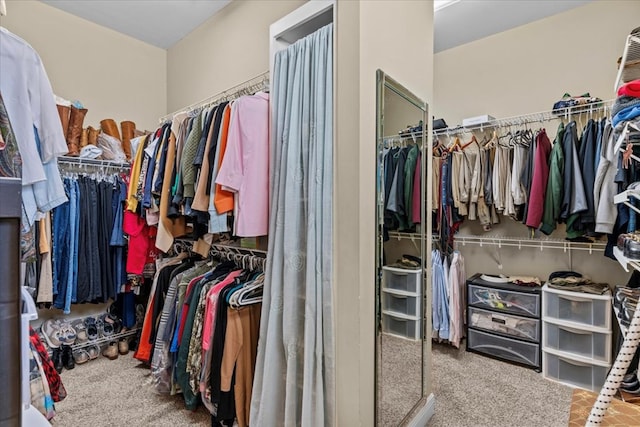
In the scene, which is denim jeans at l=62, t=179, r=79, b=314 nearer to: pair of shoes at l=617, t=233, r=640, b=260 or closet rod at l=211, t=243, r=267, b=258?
closet rod at l=211, t=243, r=267, b=258

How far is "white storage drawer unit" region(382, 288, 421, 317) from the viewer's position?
62.2 inches

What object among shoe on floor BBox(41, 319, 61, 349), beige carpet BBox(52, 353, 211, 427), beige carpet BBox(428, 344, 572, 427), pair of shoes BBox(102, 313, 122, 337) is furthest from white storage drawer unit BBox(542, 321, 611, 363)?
shoe on floor BBox(41, 319, 61, 349)

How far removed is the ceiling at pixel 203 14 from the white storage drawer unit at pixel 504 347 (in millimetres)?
2757

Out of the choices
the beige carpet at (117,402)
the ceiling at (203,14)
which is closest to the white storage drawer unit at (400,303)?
the beige carpet at (117,402)

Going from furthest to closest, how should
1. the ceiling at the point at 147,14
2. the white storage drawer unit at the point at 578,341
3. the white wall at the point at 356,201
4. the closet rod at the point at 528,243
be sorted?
the ceiling at the point at 147,14, the closet rod at the point at 528,243, the white storage drawer unit at the point at 578,341, the white wall at the point at 356,201

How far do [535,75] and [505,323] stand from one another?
2.19 m

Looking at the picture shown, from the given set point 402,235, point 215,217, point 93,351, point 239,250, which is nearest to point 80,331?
point 93,351

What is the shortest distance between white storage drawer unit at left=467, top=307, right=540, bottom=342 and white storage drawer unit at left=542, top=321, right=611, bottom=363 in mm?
87

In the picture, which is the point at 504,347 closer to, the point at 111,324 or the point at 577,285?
A: the point at 577,285

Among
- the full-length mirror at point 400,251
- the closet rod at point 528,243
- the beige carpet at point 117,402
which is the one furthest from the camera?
the closet rod at point 528,243

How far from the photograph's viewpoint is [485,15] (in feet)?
9.23

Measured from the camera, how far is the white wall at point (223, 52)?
7.54 feet

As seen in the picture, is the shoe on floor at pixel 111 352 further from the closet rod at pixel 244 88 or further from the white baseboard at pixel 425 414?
the white baseboard at pixel 425 414

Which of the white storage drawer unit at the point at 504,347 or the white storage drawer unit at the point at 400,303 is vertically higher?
the white storage drawer unit at the point at 400,303
